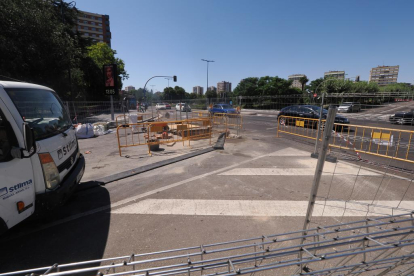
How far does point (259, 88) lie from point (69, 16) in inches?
1535

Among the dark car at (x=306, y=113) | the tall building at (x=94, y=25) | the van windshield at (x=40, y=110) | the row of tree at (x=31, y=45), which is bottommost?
the dark car at (x=306, y=113)

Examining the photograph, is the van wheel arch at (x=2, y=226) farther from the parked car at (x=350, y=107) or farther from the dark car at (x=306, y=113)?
the dark car at (x=306, y=113)

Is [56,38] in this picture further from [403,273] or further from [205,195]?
[403,273]

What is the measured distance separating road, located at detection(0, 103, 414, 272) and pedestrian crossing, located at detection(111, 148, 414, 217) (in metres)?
0.02

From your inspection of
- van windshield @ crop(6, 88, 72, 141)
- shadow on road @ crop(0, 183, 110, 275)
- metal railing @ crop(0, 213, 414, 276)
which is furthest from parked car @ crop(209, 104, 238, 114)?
metal railing @ crop(0, 213, 414, 276)

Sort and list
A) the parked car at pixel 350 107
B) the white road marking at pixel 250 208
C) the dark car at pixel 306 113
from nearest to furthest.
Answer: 1. the white road marking at pixel 250 208
2. the parked car at pixel 350 107
3. the dark car at pixel 306 113

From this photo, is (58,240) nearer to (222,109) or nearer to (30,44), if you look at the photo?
(30,44)

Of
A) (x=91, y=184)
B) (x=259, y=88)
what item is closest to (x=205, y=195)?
(x=91, y=184)

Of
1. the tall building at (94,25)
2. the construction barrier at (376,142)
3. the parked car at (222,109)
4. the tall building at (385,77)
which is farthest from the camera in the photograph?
the tall building at (94,25)

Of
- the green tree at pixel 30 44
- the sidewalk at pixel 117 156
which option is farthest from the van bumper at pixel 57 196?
the green tree at pixel 30 44

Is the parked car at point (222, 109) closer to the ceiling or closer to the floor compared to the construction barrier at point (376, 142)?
closer to the ceiling

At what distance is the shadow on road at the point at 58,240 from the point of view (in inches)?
105

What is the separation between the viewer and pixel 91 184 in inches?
194

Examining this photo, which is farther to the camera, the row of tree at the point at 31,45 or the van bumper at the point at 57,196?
the row of tree at the point at 31,45
